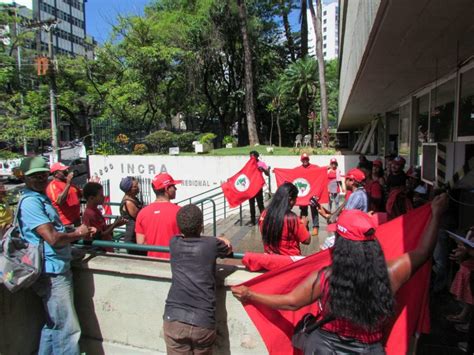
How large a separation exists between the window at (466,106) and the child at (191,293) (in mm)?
4532

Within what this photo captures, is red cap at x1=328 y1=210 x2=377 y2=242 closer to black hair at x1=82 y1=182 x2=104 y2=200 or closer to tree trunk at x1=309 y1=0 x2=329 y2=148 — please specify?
black hair at x1=82 y1=182 x2=104 y2=200

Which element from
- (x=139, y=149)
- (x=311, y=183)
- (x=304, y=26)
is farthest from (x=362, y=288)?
(x=304, y=26)

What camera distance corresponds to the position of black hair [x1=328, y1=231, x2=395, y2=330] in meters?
1.98

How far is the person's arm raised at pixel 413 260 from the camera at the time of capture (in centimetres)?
207

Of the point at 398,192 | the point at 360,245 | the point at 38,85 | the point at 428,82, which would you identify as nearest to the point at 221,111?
the point at 38,85

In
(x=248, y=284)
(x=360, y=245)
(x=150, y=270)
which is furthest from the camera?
(x=150, y=270)

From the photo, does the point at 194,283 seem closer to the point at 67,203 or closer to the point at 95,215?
the point at 95,215

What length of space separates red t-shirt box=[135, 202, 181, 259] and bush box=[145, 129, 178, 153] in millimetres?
15535

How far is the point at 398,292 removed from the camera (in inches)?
93.7

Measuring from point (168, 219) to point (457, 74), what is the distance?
4.86m

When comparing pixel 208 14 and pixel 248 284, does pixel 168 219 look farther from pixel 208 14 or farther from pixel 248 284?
pixel 208 14

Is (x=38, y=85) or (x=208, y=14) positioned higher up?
(x=208, y=14)

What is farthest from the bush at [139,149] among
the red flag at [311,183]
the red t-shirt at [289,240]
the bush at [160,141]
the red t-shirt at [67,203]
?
the red t-shirt at [289,240]

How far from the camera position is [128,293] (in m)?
3.26
